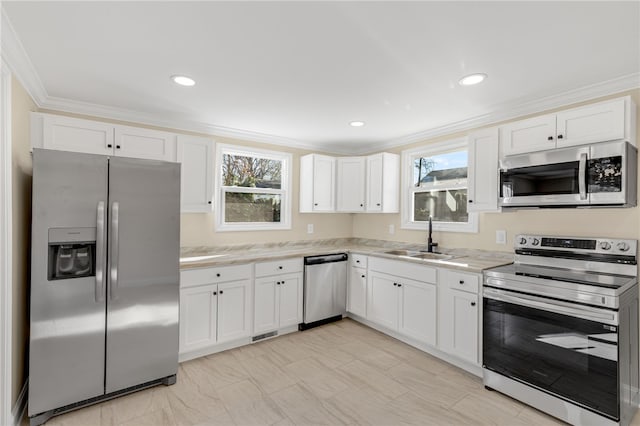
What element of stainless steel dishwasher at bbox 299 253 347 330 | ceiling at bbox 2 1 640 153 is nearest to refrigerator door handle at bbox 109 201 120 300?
ceiling at bbox 2 1 640 153

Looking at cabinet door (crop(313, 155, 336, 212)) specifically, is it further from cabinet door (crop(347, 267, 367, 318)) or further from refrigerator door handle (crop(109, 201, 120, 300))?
refrigerator door handle (crop(109, 201, 120, 300))

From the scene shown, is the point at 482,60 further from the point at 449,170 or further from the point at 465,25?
the point at 449,170

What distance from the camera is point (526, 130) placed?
8.62 ft

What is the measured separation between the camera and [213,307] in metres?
3.03

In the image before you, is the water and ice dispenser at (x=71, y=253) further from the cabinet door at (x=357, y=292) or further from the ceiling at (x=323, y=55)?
the cabinet door at (x=357, y=292)

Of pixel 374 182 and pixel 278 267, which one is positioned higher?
pixel 374 182

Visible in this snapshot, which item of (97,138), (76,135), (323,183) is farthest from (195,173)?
(323,183)

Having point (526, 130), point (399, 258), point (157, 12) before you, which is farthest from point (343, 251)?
point (157, 12)

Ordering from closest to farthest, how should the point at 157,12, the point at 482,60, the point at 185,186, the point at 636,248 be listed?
the point at 157,12 < the point at 482,60 < the point at 636,248 < the point at 185,186

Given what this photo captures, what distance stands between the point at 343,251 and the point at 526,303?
→ 81.7 inches

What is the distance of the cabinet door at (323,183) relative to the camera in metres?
4.25

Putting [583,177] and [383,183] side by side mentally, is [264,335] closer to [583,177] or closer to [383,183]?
[383,183]

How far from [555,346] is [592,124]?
1587mm

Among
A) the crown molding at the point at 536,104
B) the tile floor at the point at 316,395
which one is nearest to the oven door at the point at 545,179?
the crown molding at the point at 536,104
